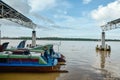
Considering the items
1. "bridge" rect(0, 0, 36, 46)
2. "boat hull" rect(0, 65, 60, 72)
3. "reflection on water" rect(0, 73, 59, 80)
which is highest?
"bridge" rect(0, 0, 36, 46)

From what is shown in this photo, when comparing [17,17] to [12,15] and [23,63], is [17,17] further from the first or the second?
[23,63]

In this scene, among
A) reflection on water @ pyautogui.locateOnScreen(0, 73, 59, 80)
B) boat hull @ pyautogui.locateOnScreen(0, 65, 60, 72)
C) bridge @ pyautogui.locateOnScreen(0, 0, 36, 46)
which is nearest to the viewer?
reflection on water @ pyautogui.locateOnScreen(0, 73, 59, 80)

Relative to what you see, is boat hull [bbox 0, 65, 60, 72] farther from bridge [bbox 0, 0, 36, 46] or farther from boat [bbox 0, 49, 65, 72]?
bridge [bbox 0, 0, 36, 46]

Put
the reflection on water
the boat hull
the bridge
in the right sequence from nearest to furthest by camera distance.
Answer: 1. the reflection on water
2. the boat hull
3. the bridge

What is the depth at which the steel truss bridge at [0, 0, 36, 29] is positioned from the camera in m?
26.6

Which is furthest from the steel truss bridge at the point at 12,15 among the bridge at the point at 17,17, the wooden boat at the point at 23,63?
the wooden boat at the point at 23,63

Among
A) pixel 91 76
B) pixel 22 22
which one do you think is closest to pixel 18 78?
pixel 91 76

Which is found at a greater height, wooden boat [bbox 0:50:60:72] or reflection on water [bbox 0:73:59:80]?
wooden boat [bbox 0:50:60:72]

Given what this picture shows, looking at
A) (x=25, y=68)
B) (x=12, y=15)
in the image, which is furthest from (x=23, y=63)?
(x=12, y=15)

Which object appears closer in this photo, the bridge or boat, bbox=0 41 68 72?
boat, bbox=0 41 68 72

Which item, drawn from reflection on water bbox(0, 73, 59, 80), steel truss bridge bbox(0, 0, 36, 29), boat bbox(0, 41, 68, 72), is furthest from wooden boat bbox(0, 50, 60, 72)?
steel truss bridge bbox(0, 0, 36, 29)

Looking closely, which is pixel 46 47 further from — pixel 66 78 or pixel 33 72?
pixel 66 78

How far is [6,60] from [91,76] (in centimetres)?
881

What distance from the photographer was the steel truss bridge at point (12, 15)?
26.6m
